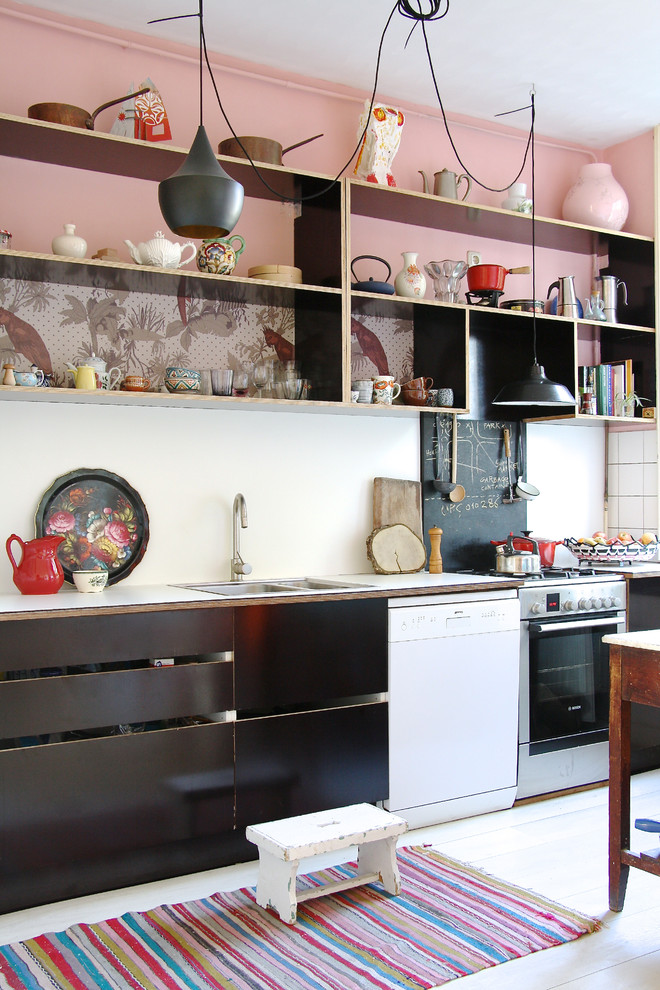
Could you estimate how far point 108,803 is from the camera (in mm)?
2801

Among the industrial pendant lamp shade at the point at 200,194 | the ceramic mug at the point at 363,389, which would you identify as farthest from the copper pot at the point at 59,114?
the ceramic mug at the point at 363,389

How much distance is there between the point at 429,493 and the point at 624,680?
5.51ft

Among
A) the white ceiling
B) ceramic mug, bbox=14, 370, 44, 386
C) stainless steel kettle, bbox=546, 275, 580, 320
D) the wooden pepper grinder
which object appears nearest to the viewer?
ceramic mug, bbox=14, 370, 44, 386

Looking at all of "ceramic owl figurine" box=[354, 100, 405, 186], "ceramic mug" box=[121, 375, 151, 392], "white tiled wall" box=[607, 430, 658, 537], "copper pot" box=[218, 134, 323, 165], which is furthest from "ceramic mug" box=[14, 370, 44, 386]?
"white tiled wall" box=[607, 430, 658, 537]

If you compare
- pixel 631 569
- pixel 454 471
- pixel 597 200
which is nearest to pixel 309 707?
pixel 454 471

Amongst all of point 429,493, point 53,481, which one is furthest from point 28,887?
point 429,493

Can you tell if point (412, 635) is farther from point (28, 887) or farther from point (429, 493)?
point (28, 887)

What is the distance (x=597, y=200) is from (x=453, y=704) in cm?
272

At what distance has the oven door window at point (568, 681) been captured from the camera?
378 centimetres

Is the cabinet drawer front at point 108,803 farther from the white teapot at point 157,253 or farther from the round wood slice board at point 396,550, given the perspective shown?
→ the white teapot at point 157,253

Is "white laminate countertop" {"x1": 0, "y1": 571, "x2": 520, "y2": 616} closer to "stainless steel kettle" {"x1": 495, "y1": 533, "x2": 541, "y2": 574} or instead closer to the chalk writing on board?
"stainless steel kettle" {"x1": 495, "y1": 533, "x2": 541, "y2": 574}

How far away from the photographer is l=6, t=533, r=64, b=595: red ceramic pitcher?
10.1ft

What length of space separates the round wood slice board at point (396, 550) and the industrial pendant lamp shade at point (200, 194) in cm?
194

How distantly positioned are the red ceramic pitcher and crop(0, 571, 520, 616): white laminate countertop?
40 millimetres
